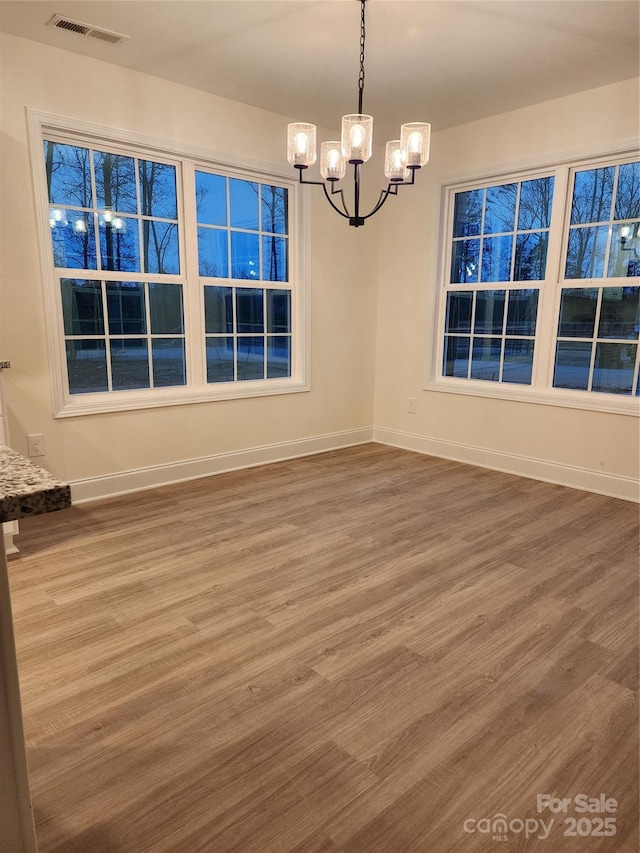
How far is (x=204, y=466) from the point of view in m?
4.14

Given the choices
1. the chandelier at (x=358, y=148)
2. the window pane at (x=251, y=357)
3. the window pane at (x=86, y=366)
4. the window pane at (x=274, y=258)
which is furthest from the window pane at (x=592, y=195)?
the window pane at (x=86, y=366)

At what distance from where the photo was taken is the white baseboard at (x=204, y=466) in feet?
11.8

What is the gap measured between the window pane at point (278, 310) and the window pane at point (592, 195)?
2250 millimetres

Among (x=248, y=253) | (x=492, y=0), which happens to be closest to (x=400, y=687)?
(x=492, y=0)

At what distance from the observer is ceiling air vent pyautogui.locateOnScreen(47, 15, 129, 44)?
278 centimetres

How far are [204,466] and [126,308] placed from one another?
129cm

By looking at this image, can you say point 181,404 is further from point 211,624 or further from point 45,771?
point 45,771

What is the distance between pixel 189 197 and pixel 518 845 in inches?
154

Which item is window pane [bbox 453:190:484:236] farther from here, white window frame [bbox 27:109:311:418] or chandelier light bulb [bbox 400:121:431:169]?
chandelier light bulb [bbox 400:121:431:169]

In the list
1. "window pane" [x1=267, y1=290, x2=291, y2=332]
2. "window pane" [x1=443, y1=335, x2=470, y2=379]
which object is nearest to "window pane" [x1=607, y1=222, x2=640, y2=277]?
"window pane" [x1=443, y1=335, x2=470, y2=379]

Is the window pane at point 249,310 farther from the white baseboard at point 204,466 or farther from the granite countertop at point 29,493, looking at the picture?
the granite countertop at point 29,493

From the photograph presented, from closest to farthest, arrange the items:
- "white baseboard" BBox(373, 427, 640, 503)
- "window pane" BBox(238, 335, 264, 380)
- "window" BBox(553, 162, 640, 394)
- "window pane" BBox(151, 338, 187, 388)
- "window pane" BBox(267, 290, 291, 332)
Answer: "window" BBox(553, 162, 640, 394)
"white baseboard" BBox(373, 427, 640, 503)
"window pane" BBox(151, 338, 187, 388)
"window pane" BBox(238, 335, 264, 380)
"window pane" BBox(267, 290, 291, 332)

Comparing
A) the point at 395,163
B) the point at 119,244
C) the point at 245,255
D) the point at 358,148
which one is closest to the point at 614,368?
the point at 395,163

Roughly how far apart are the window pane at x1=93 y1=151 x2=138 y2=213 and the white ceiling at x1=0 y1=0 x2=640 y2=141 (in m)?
0.55
